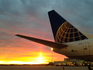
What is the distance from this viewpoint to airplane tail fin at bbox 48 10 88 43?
16.7 meters

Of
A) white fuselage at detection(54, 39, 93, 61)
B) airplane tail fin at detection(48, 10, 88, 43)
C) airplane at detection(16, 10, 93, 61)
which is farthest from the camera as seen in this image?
airplane tail fin at detection(48, 10, 88, 43)

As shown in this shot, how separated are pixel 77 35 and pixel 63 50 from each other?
2861mm

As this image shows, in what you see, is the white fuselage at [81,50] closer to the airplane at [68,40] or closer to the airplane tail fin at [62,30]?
the airplane at [68,40]

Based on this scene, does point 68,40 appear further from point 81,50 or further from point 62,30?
point 81,50

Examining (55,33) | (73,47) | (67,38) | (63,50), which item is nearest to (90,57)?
(73,47)

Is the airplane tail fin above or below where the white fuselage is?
above

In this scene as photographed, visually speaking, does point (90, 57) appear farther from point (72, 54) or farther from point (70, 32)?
point (70, 32)

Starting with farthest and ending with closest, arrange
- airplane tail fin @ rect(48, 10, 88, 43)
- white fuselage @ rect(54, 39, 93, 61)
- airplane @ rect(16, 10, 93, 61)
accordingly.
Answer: airplane tail fin @ rect(48, 10, 88, 43) < airplane @ rect(16, 10, 93, 61) < white fuselage @ rect(54, 39, 93, 61)

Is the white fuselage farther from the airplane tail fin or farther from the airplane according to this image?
the airplane tail fin

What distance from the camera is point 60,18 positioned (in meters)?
19.8

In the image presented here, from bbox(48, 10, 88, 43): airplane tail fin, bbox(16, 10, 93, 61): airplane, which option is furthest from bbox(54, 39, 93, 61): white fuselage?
bbox(48, 10, 88, 43): airplane tail fin

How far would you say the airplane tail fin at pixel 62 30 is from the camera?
1672 centimetres

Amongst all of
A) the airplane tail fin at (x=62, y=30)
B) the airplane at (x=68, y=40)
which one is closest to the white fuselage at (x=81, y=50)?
the airplane at (x=68, y=40)

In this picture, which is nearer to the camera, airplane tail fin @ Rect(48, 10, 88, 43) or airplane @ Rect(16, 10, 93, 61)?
airplane @ Rect(16, 10, 93, 61)
